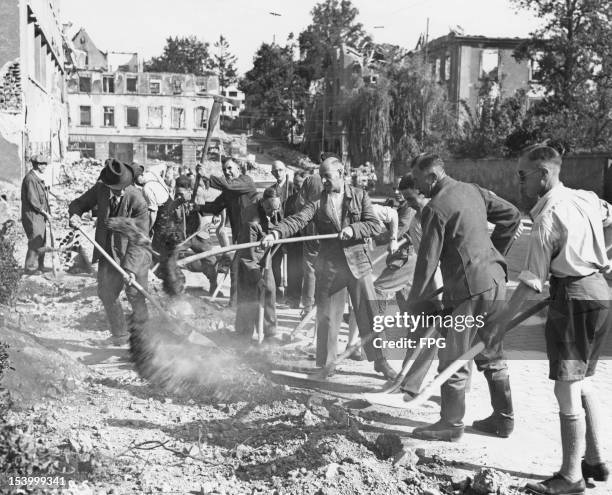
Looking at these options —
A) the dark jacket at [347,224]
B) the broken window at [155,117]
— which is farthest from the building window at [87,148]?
the dark jacket at [347,224]

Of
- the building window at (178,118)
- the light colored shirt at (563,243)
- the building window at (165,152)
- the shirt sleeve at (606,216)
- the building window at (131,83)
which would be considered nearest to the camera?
the light colored shirt at (563,243)

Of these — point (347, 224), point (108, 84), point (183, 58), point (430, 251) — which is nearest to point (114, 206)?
point (347, 224)

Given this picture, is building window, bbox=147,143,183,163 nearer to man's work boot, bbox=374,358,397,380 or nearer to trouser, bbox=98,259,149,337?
trouser, bbox=98,259,149,337

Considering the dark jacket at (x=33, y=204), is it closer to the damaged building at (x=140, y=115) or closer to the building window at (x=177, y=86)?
the damaged building at (x=140, y=115)

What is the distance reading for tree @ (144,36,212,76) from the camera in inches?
3376

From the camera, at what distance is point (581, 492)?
179 inches

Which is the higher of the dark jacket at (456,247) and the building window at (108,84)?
the building window at (108,84)

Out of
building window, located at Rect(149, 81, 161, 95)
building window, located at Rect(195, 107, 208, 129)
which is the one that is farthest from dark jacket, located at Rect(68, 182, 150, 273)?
building window, located at Rect(149, 81, 161, 95)

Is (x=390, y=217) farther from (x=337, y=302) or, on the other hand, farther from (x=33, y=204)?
(x=33, y=204)

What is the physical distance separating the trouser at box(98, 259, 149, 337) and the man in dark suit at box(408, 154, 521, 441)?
337 centimetres

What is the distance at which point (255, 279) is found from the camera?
851 centimetres

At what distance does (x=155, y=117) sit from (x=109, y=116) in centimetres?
353

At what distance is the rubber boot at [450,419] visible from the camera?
213 inches

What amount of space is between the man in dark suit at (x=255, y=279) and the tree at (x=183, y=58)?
261ft
